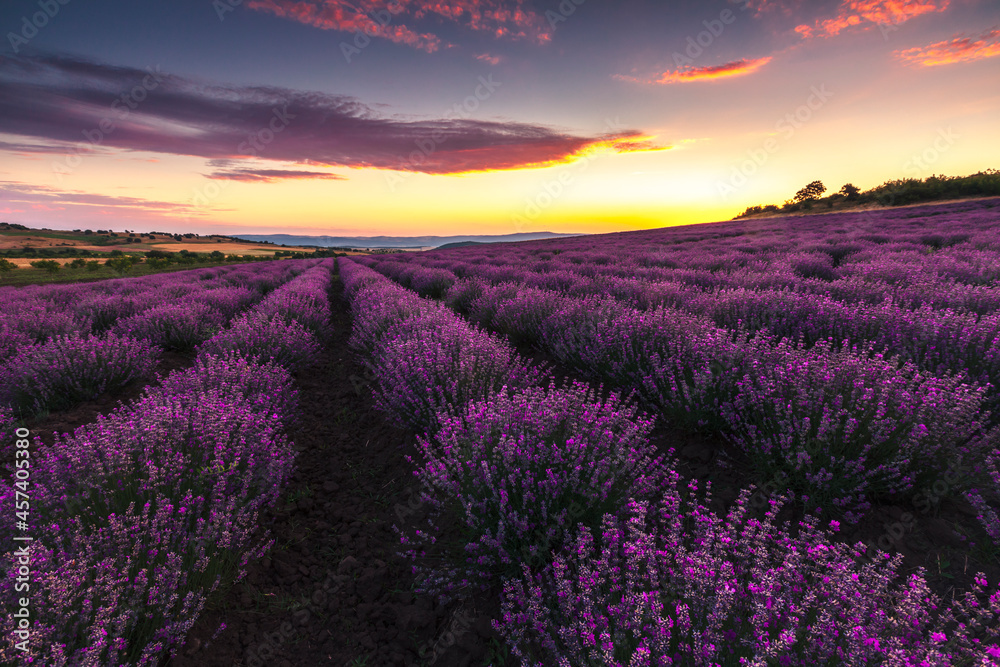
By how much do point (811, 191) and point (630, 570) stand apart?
69389 millimetres

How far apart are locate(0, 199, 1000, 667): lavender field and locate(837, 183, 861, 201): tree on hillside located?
53977mm

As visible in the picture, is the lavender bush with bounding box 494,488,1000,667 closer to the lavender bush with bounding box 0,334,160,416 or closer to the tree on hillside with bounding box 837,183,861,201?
the lavender bush with bounding box 0,334,160,416

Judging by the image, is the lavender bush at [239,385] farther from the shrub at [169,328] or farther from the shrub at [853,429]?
the shrub at [853,429]

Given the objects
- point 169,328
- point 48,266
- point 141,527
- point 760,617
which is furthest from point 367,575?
point 48,266

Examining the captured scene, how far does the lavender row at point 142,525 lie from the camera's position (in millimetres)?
1485

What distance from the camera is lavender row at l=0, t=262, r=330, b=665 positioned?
149 centimetres

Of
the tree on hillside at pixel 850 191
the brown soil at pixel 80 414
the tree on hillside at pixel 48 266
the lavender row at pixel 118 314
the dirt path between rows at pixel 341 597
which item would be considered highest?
the tree on hillside at pixel 850 191

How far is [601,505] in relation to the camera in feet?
6.79

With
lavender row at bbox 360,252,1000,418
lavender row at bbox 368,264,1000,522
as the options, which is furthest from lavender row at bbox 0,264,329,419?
lavender row at bbox 360,252,1000,418

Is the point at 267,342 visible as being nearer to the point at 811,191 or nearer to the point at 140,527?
the point at 140,527

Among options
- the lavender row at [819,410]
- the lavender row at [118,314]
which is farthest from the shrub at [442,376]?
the lavender row at [118,314]

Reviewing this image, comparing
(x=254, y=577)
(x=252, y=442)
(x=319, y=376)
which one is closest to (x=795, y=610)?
(x=254, y=577)

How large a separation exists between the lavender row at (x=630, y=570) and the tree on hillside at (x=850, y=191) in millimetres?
57021

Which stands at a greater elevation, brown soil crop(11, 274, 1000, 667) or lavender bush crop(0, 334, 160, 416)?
lavender bush crop(0, 334, 160, 416)
